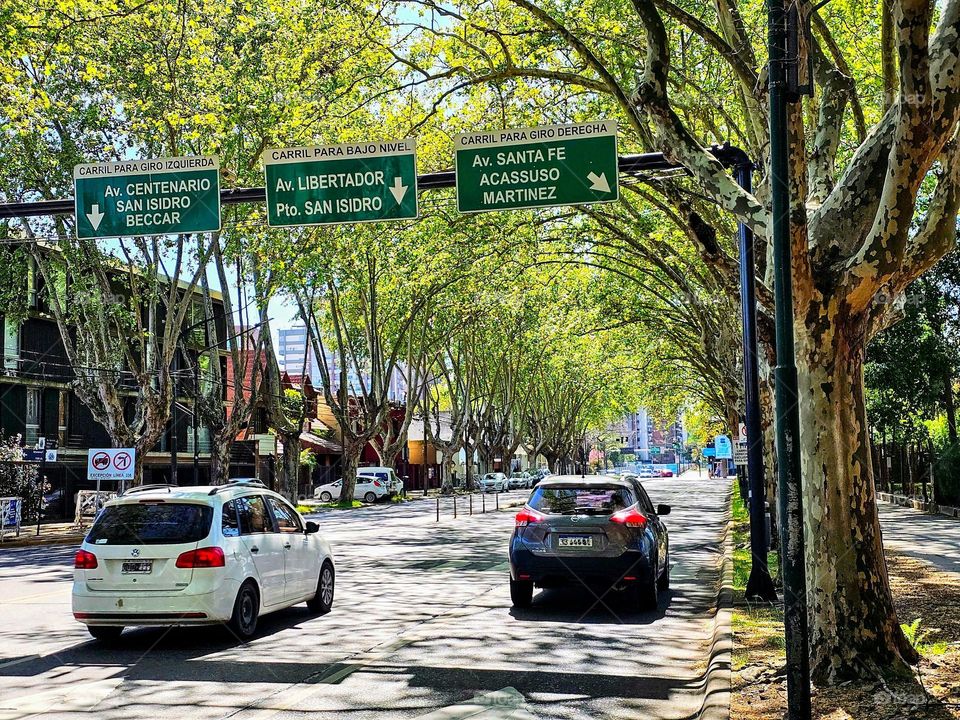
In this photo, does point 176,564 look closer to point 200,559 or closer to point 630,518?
point 200,559

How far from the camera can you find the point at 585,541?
39.4 feet

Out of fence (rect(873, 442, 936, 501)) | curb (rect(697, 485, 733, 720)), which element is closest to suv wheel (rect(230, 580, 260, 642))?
curb (rect(697, 485, 733, 720))

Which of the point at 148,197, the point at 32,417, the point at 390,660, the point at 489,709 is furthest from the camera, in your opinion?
the point at 32,417

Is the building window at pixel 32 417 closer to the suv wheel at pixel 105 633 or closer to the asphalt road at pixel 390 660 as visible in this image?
the asphalt road at pixel 390 660

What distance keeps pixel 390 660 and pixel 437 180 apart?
22.4 feet

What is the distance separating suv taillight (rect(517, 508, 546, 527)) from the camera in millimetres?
12323

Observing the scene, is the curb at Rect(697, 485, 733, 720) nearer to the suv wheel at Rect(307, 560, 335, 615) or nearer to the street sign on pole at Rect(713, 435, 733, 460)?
the suv wheel at Rect(307, 560, 335, 615)

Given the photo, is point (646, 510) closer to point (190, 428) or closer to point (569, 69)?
point (569, 69)

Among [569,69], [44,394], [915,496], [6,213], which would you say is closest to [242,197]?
[6,213]

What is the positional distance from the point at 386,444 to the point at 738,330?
3161 centimetres

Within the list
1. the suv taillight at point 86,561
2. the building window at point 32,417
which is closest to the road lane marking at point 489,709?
the suv taillight at point 86,561

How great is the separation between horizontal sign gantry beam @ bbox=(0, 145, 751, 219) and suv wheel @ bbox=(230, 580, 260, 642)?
5838mm

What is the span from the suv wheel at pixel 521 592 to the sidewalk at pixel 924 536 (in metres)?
6.27

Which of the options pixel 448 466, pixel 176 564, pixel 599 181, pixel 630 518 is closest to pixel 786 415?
pixel 630 518
